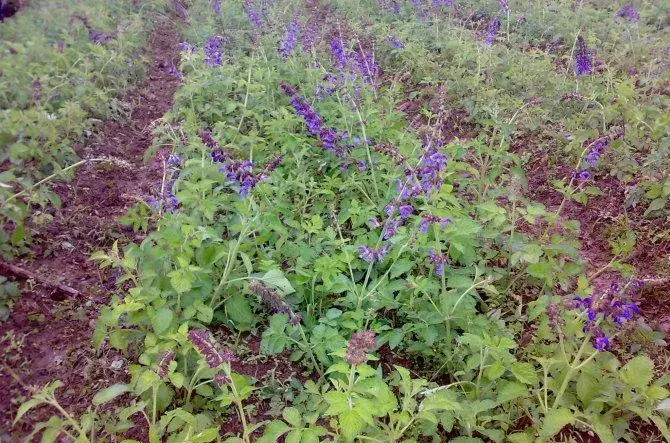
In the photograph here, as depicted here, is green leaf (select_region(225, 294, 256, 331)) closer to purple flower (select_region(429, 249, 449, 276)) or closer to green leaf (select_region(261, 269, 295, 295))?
green leaf (select_region(261, 269, 295, 295))

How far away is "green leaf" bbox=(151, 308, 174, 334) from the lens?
8.62 ft

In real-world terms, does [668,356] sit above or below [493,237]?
below

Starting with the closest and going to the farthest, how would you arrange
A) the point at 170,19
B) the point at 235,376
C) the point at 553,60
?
the point at 235,376 → the point at 553,60 → the point at 170,19

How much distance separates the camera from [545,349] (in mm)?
2912

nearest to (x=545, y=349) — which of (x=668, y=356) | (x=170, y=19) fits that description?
(x=668, y=356)

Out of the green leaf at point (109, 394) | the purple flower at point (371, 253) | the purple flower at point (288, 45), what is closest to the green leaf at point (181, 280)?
the green leaf at point (109, 394)

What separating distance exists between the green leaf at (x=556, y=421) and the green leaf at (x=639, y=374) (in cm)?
37

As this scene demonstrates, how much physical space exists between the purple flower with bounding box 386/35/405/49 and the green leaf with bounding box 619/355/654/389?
5.42m

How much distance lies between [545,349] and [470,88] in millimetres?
3648

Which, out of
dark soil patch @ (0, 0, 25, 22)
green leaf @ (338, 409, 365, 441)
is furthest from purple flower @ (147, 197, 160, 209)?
dark soil patch @ (0, 0, 25, 22)

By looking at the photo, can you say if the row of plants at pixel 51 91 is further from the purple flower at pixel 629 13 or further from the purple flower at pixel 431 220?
the purple flower at pixel 629 13

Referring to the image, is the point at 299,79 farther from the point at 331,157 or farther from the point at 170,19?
the point at 170,19

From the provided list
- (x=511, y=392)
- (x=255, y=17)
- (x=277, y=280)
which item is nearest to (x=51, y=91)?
(x=255, y=17)

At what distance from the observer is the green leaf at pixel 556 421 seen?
2.28 meters
